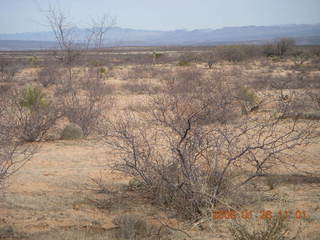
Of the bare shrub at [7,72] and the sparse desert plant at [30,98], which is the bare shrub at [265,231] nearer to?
the sparse desert plant at [30,98]

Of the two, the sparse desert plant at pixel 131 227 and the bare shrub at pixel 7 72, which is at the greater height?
the bare shrub at pixel 7 72

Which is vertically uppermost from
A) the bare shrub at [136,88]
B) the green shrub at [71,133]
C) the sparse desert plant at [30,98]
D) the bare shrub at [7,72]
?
the bare shrub at [7,72]

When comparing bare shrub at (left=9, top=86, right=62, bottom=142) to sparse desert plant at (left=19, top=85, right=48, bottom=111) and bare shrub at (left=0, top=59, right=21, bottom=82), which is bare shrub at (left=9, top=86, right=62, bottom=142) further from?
bare shrub at (left=0, top=59, right=21, bottom=82)

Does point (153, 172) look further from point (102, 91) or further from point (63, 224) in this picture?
point (102, 91)

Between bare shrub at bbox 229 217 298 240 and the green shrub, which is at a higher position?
bare shrub at bbox 229 217 298 240

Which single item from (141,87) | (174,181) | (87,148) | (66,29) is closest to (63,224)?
(174,181)

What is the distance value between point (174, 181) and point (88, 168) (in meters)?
2.68

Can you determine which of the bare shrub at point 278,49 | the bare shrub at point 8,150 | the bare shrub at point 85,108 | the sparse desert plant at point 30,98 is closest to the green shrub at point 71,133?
the bare shrub at point 85,108

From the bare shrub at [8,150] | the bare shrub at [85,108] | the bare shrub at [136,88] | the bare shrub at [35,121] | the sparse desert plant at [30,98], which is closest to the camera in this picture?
the bare shrub at [8,150]

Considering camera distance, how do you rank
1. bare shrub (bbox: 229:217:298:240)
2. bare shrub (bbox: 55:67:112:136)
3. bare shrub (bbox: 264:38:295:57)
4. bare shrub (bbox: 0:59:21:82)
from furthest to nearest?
bare shrub (bbox: 264:38:295:57), bare shrub (bbox: 0:59:21:82), bare shrub (bbox: 55:67:112:136), bare shrub (bbox: 229:217:298:240)

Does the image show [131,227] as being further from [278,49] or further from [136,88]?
[278,49]

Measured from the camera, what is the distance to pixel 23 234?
4570 mm

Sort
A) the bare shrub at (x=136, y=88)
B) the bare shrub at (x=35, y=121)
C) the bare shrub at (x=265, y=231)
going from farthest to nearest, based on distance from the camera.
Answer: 1. the bare shrub at (x=136, y=88)
2. the bare shrub at (x=35, y=121)
3. the bare shrub at (x=265, y=231)
